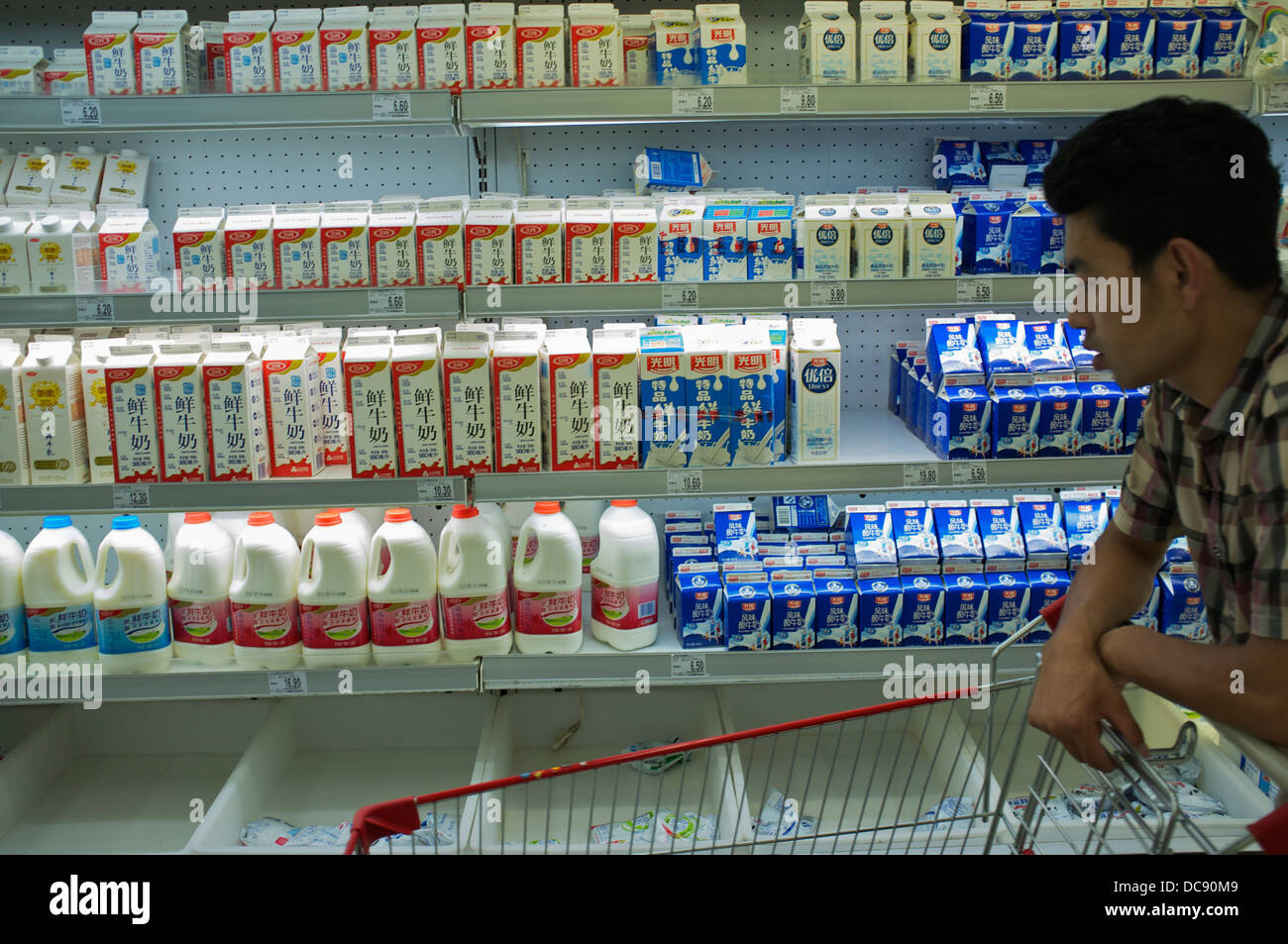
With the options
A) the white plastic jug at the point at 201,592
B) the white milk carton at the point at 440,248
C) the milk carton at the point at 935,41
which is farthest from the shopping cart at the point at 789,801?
the milk carton at the point at 935,41

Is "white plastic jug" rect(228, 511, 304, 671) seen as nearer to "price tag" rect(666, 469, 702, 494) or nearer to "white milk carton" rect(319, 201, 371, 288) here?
"white milk carton" rect(319, 201, 371, 288)

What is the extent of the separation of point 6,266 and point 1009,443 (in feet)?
7.27

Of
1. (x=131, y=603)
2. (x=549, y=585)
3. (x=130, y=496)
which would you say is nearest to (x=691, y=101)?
(x=549, y=585)

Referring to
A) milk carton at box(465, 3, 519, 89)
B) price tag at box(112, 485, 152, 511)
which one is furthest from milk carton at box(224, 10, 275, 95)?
price tag at box(112, 485, 152, 511)

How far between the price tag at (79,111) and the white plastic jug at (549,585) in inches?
47.4

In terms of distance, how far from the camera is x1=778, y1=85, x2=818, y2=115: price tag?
2146 mm

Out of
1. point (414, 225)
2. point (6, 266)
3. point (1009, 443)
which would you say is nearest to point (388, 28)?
point (414, 225)

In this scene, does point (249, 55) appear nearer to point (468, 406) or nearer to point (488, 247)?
point (488, 247)

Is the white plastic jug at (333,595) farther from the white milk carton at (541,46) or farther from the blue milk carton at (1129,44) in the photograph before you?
the blue milk carton at (1129,44)

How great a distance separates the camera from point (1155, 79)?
2.21 meters

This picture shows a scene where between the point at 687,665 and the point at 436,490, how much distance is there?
0.68 m

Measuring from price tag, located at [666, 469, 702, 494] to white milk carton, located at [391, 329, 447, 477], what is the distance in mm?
490

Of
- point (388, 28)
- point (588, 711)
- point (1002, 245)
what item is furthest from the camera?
point (588, 711)
